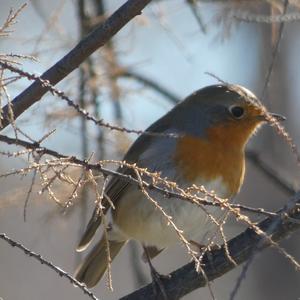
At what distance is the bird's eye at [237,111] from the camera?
385 cm

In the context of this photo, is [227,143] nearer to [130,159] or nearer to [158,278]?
[130,159]

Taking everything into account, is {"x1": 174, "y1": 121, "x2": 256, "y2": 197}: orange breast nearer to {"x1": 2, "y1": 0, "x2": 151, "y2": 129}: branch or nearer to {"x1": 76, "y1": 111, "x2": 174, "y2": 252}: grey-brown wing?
{"x1": 76, "y1": 111, "x2": 174, "y2": 252}: grey-brown wing

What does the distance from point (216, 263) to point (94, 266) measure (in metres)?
1.22

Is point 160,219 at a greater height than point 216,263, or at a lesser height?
greater

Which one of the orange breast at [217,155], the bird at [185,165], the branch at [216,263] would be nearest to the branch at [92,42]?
the branch at [216,263]

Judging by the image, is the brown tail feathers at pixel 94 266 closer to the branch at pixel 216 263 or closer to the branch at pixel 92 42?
the branch at pixel 216 263

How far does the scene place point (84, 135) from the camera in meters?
3.42

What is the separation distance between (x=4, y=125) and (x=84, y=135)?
4.11ft

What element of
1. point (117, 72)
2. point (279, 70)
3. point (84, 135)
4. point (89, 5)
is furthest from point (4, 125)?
point (279, 70)

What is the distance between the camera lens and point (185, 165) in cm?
360

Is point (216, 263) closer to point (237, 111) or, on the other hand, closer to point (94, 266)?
point (237, 111)

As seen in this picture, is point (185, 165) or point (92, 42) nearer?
point (92, 42)

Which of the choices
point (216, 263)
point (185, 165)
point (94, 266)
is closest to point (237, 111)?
point (185, 165)

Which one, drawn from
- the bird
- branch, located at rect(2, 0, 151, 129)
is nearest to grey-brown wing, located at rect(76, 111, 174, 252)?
the bird
